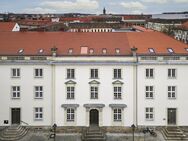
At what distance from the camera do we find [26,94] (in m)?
55.1

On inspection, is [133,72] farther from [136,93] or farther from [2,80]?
[2,80]

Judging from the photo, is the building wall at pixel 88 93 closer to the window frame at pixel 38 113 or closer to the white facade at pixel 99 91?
the white facade at pixel 99 91

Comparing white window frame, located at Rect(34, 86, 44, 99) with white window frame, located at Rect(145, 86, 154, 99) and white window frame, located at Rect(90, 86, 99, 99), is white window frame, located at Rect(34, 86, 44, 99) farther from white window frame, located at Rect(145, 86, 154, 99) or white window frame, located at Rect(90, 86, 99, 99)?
white window frame, located at Rect(145, 86, 154, 99)

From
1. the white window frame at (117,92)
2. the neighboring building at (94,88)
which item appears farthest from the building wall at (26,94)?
the white window frame at (117,92)

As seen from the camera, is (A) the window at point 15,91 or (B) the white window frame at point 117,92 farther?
(A) the window at point 15,91

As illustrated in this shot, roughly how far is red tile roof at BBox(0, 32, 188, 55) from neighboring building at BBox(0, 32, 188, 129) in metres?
1.04

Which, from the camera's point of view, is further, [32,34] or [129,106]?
[32,34]

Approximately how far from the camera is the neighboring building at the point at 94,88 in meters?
54.8

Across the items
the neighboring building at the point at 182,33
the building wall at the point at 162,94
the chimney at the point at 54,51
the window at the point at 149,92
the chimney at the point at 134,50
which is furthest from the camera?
the neighboring building at the point at 182,33

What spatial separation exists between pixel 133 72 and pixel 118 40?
19.6 ft

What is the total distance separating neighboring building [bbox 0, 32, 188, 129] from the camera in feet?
180

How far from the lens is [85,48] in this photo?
186ft

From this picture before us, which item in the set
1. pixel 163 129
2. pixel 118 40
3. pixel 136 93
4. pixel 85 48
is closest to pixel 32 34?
pixel 85 48

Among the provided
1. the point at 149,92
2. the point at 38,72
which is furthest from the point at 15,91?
the point at 149,92
